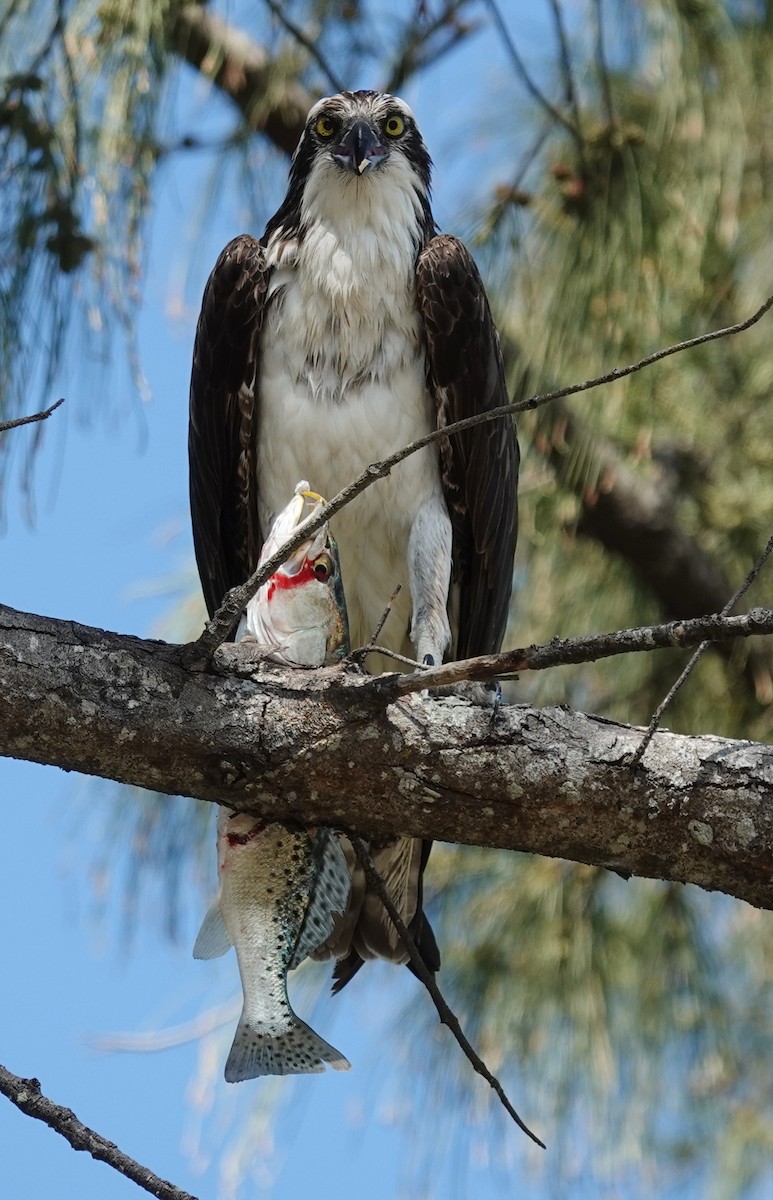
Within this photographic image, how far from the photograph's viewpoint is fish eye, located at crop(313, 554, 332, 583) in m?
2.92

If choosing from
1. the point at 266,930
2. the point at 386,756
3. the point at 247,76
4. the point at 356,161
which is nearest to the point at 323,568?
the point at 386,756

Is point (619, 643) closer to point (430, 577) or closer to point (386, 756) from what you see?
point (386, 756)

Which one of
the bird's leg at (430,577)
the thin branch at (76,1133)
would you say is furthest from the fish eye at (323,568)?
the thin branch at (76,1133)

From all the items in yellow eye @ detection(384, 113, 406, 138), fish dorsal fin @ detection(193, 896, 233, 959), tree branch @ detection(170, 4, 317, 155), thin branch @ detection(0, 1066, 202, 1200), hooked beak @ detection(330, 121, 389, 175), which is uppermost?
tree branch @ detection(170, 4, 317, 155)

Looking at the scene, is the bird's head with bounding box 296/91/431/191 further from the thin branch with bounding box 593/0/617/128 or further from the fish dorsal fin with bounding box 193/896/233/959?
the fish dorsal fin with bounding box 193/896/233/959

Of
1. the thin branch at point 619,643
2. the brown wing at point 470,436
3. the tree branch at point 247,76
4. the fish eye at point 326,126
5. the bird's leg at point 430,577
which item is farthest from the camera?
the tree branch at point 247,76

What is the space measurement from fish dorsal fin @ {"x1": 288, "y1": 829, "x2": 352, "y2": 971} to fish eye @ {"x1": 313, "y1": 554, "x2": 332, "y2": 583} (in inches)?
18.2

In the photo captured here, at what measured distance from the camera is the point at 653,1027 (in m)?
4.52

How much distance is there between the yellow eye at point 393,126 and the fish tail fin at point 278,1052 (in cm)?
233

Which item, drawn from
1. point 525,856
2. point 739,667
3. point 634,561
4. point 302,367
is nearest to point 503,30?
point 302,367

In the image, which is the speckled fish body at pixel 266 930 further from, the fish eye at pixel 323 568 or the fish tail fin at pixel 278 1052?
the fish eye at pixel 323 568

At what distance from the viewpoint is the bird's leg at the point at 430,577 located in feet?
11.4

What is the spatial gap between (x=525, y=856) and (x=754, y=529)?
1.15 metres

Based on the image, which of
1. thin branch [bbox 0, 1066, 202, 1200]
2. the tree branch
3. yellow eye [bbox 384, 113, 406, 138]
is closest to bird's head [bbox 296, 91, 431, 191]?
yellow eye [bbox 384, 113, 406, 138]
